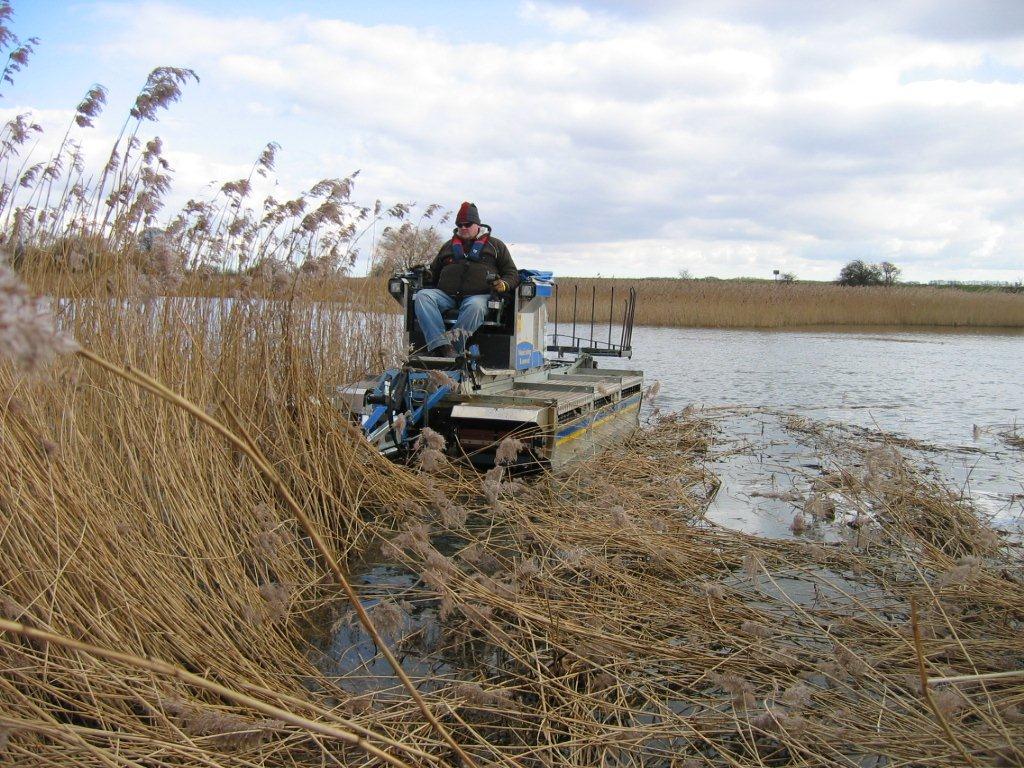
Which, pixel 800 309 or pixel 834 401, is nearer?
pixel 834 401

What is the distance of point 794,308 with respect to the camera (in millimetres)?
32344

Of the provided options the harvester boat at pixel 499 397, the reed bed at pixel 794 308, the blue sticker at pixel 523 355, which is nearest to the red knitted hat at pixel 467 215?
the harvester boat at pixel 499 397

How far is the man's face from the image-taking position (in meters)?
8.88

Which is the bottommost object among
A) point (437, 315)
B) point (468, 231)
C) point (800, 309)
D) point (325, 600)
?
point (325, 600)

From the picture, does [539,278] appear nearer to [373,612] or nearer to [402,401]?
[402,401]

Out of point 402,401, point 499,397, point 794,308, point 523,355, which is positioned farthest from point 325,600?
point 794,308

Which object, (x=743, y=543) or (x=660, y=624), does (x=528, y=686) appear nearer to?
(x=660, y=624)

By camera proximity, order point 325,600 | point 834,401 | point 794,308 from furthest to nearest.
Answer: point 794,308, point 834,401, point 325,600

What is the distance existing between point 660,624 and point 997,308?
121 ft

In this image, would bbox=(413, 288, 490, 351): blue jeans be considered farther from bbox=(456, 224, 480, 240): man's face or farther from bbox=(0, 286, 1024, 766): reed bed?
bbox=(0, 286, 1024, 766): reed bed

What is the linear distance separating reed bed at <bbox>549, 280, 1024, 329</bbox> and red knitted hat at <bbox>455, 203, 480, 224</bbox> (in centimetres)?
2026

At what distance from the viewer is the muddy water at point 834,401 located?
8.34 meters

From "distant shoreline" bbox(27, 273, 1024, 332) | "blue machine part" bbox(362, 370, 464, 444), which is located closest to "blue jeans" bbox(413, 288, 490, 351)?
"blue machine part" bbox(362, 370, 464, 444)

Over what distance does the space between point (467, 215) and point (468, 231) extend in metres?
0.18
